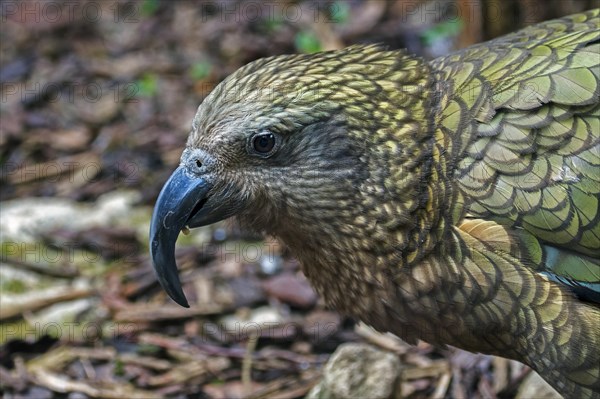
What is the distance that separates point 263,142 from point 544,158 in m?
0.97

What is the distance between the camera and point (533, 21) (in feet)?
16.9

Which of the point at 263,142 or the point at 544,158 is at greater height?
the point at 263,142

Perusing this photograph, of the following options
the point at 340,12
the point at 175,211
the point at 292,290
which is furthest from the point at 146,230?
the point at 340,12

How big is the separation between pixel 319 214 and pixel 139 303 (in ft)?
6.40

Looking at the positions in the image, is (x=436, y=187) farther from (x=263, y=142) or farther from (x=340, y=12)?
(x=340, y=12)

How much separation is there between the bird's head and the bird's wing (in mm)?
258

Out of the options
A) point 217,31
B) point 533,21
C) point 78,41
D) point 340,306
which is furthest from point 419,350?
point 78,41

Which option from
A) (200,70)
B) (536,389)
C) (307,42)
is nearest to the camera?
(536,389)

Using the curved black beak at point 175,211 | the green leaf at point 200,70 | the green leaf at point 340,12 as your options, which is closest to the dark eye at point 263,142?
the curved black beak at point 175,211

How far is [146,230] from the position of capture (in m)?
5.28

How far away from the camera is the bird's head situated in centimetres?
303

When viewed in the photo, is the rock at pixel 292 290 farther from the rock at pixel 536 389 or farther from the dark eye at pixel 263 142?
the dark eye at pixel 263 142

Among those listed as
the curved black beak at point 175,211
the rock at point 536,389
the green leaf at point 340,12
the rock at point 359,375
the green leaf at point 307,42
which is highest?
the curved black beak at point 175,211

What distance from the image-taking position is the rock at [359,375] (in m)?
3.61
